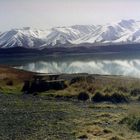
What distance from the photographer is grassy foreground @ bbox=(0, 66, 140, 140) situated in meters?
23.2

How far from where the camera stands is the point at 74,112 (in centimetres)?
3020

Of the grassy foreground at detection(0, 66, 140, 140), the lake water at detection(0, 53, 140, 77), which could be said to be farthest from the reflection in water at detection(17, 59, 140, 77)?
the grassy foreground at detection(0, 66, 140, 140)

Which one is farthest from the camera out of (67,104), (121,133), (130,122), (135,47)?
(135,47)

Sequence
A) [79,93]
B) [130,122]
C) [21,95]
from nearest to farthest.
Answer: [130,122] < [79,93] < [21,95]

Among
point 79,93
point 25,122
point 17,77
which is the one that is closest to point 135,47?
point 17,77

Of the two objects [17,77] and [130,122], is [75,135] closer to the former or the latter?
Answer: [130,122]

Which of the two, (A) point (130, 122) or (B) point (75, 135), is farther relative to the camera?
(A) point (130, 122)

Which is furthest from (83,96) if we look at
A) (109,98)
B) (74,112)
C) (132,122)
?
(132,122)

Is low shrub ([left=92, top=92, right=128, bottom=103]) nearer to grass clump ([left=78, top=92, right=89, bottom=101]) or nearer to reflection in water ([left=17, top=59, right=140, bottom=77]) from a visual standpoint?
grass clump ([left=78, top=92, right=89, bottom=101])

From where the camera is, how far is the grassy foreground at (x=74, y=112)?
23.2 metres

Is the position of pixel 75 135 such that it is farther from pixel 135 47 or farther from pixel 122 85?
pixel 135 47

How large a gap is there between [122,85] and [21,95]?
31.1ft

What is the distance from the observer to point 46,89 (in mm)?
42719

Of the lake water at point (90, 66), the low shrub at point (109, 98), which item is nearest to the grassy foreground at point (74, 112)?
the low shrub at point (109, 98)
